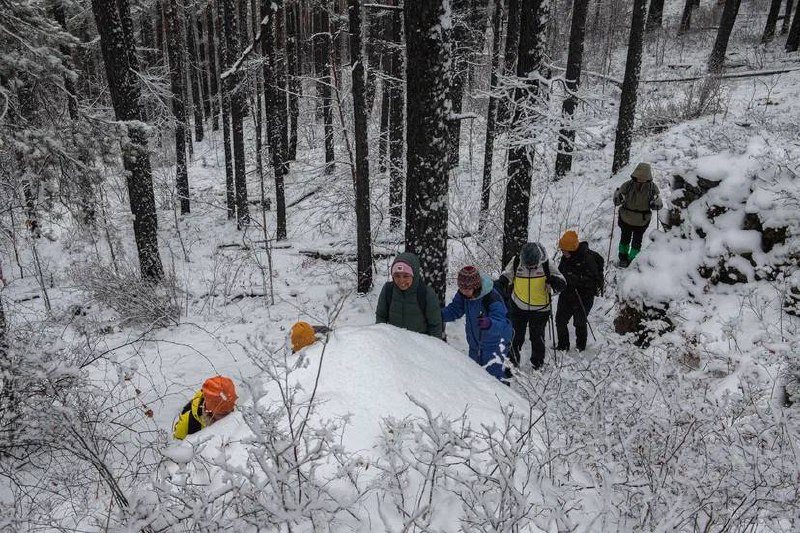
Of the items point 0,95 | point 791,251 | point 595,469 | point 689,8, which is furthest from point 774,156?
point 689,8

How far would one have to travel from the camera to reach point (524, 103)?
22.1ft

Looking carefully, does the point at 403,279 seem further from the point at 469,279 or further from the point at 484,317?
the point at 484,317

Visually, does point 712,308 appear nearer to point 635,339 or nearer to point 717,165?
point 635,339

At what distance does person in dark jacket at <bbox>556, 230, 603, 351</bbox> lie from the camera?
6.21m

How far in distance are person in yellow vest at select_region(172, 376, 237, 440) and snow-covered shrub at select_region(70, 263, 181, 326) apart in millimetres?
3851

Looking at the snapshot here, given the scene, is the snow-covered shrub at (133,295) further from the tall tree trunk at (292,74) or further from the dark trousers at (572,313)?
the tall tree trunk at (292,74)

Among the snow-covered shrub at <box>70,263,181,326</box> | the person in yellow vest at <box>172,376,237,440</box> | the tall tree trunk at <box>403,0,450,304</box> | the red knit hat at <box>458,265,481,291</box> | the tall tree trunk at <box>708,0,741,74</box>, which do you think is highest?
the tall tree trunk at <box>708,0,741,74</box>

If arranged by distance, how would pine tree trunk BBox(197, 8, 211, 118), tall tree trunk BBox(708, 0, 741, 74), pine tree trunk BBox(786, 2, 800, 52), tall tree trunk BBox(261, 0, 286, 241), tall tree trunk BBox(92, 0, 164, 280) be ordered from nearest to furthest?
tall tree trunk BBox(92, 0, 164, 280) < tall tree trunk BBox(261, 0, 286, 241) < tall tree trunk BBox(708, 0, 741, 74) < pine tree trunk BBox(786, 2, 800, 52) < pine tree trunk BBox(197, 8, 211, 118)

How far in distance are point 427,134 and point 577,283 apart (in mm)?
2824

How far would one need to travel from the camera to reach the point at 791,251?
550 cm

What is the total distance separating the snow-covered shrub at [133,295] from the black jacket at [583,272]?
6145 millimetres

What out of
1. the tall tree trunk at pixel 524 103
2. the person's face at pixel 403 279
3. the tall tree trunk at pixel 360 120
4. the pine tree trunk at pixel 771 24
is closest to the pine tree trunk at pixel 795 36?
the pine tree trunk at pixel 771 24

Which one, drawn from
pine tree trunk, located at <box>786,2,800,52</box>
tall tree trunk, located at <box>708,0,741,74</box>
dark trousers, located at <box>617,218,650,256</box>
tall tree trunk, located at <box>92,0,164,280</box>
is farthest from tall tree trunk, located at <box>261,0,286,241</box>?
pine tree trunk, located at <box>786,2,800,52</box>

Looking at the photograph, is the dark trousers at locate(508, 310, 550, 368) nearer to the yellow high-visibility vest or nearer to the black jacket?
the yellow high-visibility vest
